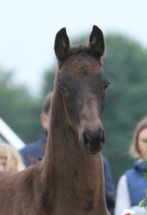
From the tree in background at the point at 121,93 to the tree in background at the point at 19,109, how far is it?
4202 millimetres

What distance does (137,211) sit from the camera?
4.78m

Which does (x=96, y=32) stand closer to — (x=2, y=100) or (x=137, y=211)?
(x=137, y=211)

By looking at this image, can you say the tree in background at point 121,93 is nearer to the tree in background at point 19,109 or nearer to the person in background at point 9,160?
the tree in background at point 19,109

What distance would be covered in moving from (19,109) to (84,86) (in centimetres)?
4093

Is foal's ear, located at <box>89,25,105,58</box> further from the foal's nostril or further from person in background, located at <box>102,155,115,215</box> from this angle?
person in background, located at <box>102,155,115,215</box>

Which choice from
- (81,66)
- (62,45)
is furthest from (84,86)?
(62,45)

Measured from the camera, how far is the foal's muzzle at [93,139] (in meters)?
3.12

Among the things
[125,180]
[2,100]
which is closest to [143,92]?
[2,100]

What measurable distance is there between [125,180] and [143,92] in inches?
1047

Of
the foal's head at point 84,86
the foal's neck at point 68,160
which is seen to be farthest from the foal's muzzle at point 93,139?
the foal's neck at point 68,160

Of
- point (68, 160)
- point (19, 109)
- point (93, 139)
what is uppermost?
point (19, 109)

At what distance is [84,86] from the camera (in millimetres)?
3436

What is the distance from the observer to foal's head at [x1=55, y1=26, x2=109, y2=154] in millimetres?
3197

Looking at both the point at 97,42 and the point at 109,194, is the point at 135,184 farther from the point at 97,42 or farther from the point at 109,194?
the point at 97,42
